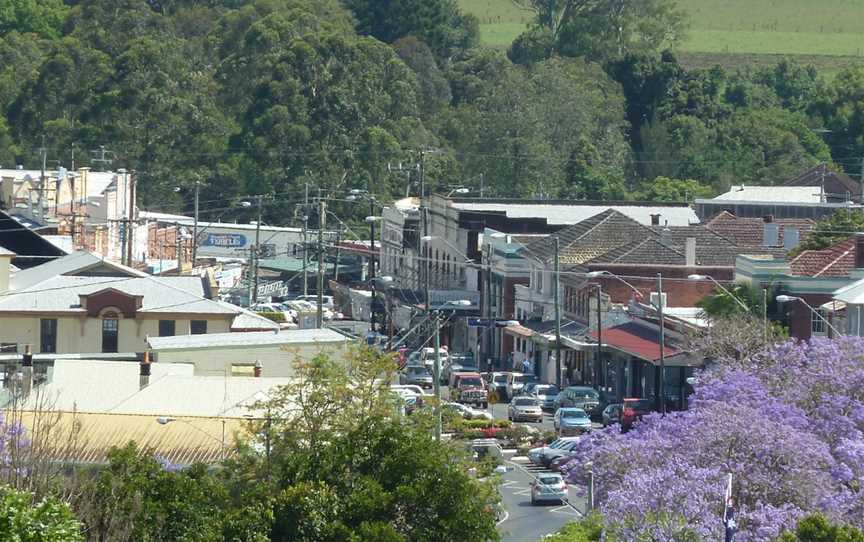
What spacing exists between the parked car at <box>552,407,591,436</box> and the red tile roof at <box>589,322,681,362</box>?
4734 millimetres

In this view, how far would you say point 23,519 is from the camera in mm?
24609

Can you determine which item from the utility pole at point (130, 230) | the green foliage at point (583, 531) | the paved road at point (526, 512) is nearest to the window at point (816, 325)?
the paved road at point (526, 512)

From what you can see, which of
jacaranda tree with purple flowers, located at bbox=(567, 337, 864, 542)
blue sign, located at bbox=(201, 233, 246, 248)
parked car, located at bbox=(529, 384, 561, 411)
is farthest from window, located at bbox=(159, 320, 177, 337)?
blue sign, located at bbox=(201, 233, 246, 248)

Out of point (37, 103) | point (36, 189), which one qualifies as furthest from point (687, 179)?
point (36, 189)

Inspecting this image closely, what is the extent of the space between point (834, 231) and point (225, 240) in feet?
170

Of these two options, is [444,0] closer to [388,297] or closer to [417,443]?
[388,297]

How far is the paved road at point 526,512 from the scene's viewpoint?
153 ft

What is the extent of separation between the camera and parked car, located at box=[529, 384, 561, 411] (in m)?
70.4

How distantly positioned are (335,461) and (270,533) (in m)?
1.55

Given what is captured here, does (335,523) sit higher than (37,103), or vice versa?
(37,103)

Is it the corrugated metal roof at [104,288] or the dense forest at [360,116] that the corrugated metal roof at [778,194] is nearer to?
the dense forest at [360,116]

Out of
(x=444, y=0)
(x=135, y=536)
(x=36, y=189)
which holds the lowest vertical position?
(x=135, y=536)

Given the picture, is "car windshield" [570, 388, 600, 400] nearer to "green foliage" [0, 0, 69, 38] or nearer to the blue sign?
the blue sign

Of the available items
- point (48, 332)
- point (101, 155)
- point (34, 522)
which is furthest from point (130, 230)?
point (34, 522)
